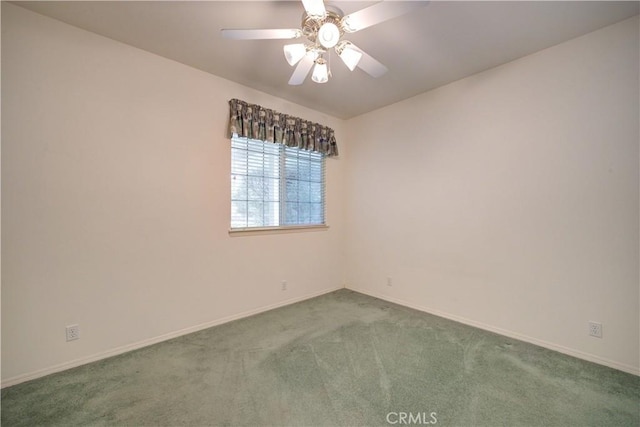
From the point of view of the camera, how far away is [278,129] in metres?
3.14

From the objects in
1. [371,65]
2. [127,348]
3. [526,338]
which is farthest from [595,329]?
[127,348]

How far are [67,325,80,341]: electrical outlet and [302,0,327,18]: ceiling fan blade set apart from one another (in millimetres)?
2652

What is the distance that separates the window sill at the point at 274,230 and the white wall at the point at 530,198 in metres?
0.97

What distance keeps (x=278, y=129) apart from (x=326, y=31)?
172 centimetres

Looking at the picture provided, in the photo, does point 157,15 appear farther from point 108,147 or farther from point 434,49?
point 434,49

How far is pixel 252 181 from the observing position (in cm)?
306

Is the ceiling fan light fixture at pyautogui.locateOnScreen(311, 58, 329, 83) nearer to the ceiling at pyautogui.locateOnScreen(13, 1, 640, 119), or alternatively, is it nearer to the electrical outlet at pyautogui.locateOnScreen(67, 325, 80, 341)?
the ceiling at pyautogui.locateOnScreen(13, 1, 640, 119)

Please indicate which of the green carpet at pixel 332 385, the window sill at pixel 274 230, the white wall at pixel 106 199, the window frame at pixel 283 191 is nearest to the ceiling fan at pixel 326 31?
the white wall at pixel 106 199

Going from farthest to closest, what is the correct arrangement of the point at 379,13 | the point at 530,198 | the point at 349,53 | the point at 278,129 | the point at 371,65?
the point at 278,129 → the point at 530,198 → the point at 371,65 → the point at 349,53 → the point at 379,13

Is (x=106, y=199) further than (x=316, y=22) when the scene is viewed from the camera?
Yes

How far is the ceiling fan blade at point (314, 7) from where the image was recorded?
1398 millimetres

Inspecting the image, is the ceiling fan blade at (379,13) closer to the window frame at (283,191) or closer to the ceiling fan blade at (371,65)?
the ceiling fan blade at (371,65)

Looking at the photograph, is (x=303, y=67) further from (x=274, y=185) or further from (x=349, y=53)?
(x=274, y=185)

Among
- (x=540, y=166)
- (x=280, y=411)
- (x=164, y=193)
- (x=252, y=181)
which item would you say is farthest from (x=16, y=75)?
(x=540, y=166)
